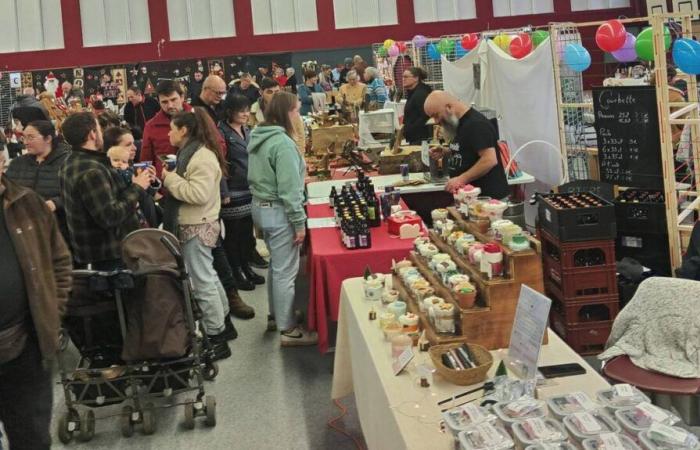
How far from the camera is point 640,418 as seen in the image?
174 cm

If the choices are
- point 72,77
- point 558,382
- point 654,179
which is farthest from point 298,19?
point 558,382

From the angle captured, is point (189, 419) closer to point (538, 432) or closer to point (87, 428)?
point (87, 428)

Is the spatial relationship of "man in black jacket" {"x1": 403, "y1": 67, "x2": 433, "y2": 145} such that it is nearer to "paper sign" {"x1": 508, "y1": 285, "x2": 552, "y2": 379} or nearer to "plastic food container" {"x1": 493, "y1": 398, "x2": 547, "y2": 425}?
"paper sign" {"x1": 508, "y1": 285, "x2": 552, "y2": 379}

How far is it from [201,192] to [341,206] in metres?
0.83

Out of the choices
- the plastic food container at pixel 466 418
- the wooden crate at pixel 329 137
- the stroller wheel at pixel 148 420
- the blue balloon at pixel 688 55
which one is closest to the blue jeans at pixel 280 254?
the stroller wheel at pixel 148 420

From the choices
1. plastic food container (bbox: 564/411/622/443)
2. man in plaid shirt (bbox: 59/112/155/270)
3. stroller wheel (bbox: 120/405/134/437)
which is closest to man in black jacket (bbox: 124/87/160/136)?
man in plaid shirt (bbox: 59/112/155/270)

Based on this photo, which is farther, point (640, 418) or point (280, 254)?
point (280, 254)

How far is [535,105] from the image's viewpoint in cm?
706

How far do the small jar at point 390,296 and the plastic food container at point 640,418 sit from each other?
1487mm

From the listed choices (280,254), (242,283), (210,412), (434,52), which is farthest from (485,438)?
(434,52)

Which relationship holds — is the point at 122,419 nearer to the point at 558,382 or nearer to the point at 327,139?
the point at 558,382

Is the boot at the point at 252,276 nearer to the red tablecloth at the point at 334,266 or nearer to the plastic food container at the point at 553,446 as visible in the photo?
the red tablecloth at the point at 334,266

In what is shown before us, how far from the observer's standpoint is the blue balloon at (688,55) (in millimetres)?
4574

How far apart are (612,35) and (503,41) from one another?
5.64 feet
